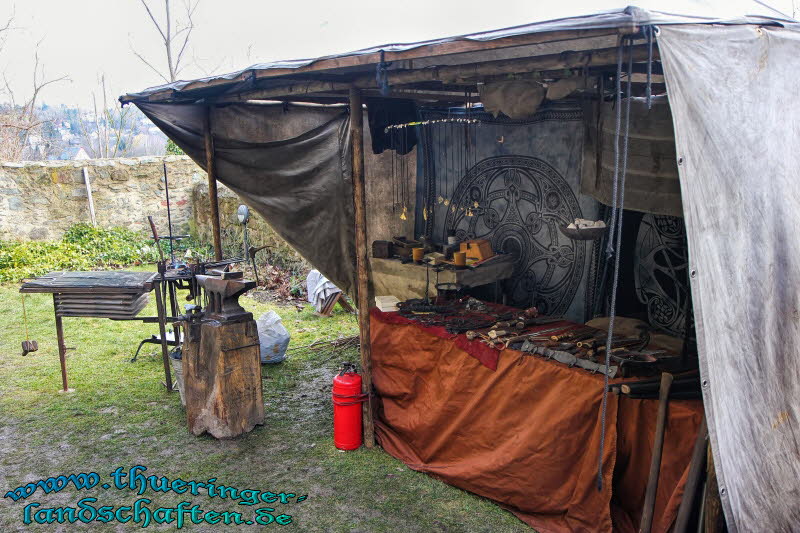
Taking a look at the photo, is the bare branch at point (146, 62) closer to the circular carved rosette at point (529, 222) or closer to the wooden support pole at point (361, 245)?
the circular carved rosette at point (529, 222)

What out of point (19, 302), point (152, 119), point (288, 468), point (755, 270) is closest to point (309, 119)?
point (152, 119)

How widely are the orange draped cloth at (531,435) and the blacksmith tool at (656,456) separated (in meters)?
0.10

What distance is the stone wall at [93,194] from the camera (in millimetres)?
11727

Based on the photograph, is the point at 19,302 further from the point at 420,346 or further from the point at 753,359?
the point at 753,359

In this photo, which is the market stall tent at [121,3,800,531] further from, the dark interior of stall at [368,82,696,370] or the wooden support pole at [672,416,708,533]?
the dark interior of stall at [368,82,696,370]

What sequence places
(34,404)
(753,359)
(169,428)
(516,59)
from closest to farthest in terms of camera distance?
(753,359) → (516,59) → (169,428) → (34,404)

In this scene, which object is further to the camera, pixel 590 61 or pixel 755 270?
pixel 590 61

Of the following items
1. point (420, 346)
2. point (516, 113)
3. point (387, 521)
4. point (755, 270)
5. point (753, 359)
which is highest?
point (516, 113)

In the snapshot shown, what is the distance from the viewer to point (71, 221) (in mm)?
12211

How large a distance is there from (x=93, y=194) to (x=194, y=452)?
30.4ft

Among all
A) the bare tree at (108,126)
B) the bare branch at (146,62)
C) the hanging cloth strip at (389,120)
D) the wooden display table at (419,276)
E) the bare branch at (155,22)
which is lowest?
the wooden display table at (419,276)

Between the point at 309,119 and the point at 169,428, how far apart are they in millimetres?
3336

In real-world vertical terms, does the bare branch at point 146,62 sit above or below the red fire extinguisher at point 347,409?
above

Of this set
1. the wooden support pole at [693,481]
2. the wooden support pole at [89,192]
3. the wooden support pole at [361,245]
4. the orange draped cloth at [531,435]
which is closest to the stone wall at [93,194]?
the wooden support pole at [89,192]
